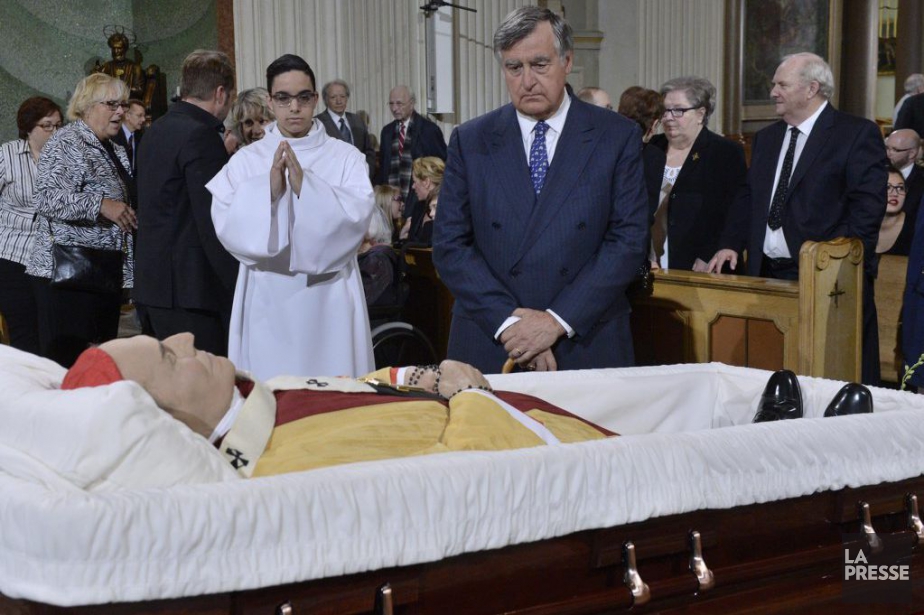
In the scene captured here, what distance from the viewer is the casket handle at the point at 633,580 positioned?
201 cm

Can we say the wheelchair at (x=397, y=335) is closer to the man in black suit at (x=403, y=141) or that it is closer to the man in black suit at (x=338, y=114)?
the man in black suit at (x=338, y=114)

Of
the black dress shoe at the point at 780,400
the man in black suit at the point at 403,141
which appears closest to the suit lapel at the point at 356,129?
the man in black suit at the point at 403,141

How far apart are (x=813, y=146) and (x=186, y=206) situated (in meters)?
2.31

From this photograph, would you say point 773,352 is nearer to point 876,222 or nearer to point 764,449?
point 876,222

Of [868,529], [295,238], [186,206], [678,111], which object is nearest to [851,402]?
[868,529]

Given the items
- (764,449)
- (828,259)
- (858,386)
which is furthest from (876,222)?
(764,449)

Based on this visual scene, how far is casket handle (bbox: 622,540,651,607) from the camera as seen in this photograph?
2014 mm

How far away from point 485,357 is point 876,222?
1.88 m

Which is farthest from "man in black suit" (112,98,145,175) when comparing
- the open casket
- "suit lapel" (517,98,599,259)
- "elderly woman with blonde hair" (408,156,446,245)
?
the open casket

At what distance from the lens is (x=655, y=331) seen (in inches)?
181

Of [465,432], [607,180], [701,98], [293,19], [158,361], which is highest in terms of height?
[293,19]

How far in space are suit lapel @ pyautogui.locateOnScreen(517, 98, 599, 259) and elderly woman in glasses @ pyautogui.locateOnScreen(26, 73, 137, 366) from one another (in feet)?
6.76

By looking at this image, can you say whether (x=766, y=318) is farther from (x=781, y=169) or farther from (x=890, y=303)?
(x=890, y=303)

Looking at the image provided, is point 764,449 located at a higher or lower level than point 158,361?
lower
